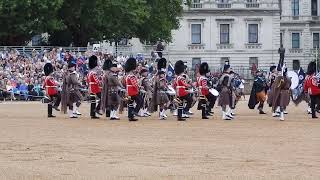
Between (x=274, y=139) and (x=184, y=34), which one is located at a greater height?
(x=184, y=34)

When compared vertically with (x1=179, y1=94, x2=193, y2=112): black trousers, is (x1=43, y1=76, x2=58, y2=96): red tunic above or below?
above

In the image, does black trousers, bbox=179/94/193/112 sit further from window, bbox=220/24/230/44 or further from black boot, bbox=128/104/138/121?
window, bbox=220/24/230/44

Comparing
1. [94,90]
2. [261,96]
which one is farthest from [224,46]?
[94,90]

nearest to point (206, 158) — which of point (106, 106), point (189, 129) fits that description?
point (189, 129)

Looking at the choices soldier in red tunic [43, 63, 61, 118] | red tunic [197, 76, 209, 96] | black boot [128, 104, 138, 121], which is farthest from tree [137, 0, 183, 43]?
black boot [128, 104, 138, 121]

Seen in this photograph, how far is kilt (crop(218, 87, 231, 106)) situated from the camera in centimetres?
2821

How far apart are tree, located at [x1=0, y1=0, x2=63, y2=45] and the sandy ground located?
89.5 ft

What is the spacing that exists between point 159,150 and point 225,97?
11325mm

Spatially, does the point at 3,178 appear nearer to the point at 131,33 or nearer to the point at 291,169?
the point at 291,169

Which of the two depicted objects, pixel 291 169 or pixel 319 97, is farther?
pixel 319 97

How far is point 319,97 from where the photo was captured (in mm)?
29281

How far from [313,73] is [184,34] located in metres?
57.6

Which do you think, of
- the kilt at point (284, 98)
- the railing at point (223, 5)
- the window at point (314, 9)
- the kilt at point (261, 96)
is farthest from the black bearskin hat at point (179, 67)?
the window at point (314, 9)

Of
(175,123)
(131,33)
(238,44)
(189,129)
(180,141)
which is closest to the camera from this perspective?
(180,141)
